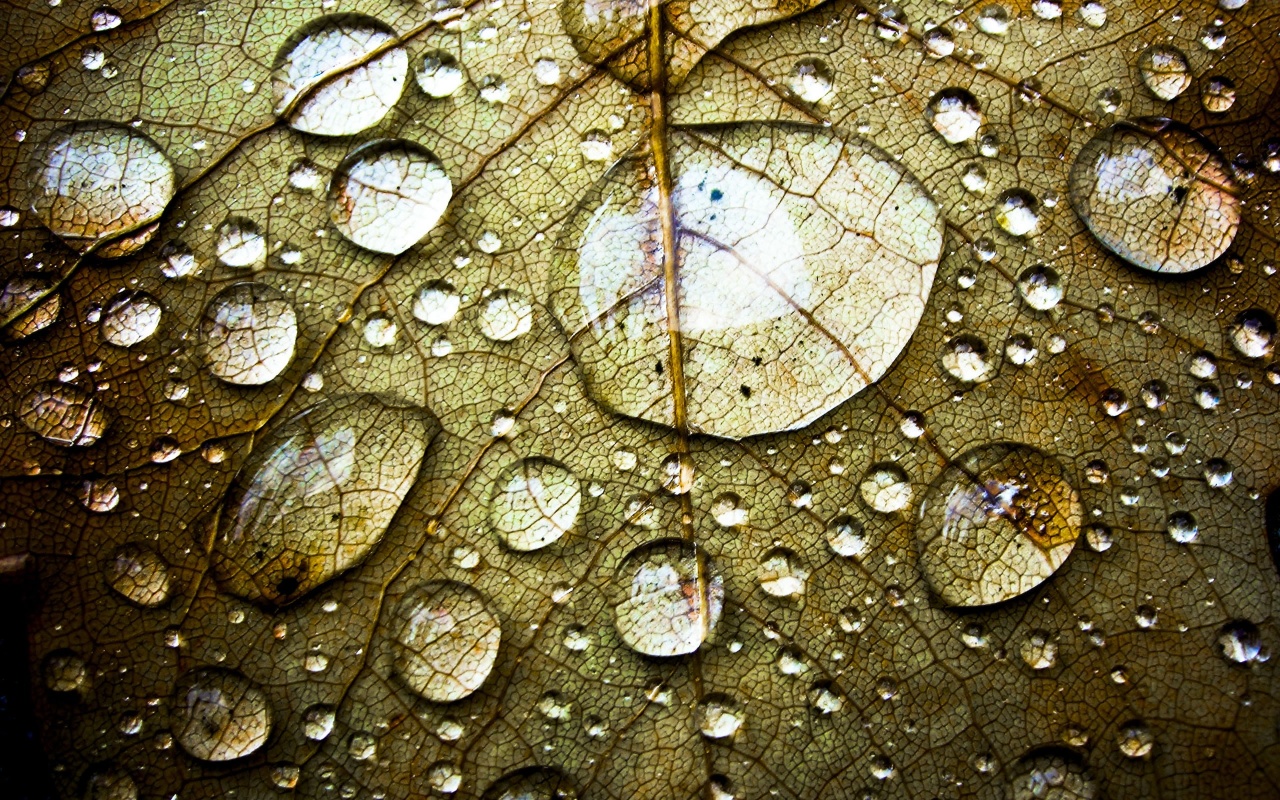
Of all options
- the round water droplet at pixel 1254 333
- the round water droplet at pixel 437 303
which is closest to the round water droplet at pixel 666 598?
the round water droplet at pixel 437 303

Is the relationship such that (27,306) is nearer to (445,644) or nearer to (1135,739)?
(445,644)

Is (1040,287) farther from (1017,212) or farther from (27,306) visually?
(27,306)

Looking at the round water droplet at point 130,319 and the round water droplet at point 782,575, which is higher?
the round water droplet at point 130,319

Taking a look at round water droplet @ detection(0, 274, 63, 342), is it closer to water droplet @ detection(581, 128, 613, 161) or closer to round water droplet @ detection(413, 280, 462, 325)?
round water droplet @ detection(413, 280, 462, 325)

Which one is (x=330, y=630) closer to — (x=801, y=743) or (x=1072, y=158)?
(x=801, y=743)

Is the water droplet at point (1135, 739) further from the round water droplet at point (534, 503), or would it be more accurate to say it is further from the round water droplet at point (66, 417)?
→ the round water droplet at point (66, 417)

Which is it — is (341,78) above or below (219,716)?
above

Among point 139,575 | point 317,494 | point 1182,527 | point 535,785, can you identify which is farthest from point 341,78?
point 1182,527

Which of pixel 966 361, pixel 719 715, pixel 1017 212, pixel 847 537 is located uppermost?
pixel 1017 212
